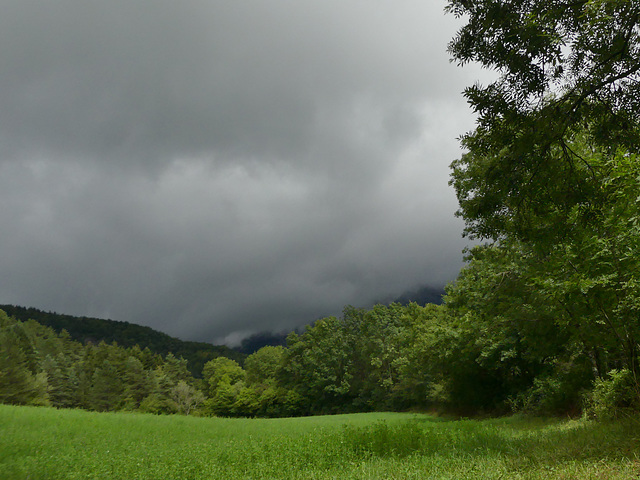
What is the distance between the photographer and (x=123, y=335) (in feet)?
500

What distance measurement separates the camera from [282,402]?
58469 mm

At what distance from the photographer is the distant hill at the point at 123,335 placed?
14212cm

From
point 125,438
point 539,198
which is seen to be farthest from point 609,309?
point 125,438

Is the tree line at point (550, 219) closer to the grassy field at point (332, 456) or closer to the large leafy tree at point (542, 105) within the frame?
the large leafy tree at point (542, 105)

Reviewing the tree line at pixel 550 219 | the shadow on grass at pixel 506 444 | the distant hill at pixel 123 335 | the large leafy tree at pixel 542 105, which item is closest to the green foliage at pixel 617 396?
the tree line at pixel 550 219

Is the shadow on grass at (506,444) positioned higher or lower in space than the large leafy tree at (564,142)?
lower

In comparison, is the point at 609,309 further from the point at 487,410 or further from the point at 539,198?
the point at 487,410

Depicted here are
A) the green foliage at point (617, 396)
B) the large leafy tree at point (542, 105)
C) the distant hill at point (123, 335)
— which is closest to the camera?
the large leafy tree at point (542, 105)

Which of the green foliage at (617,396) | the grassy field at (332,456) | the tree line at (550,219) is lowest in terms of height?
the grassy field at (332,456)

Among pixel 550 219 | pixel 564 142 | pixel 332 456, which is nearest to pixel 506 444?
pixel 332 456

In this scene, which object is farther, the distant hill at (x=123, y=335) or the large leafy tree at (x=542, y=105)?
the distant hill at (x=123, y=335)

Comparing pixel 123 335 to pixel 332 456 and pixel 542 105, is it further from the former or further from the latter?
pixel 542 105

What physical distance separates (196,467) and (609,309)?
34.5 ft

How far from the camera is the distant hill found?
14212 cm
